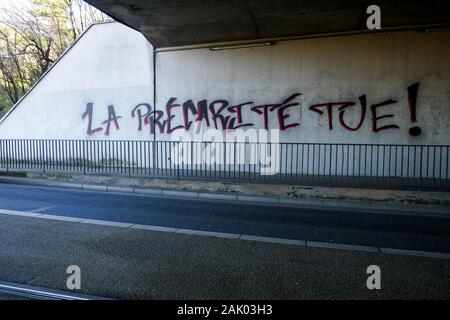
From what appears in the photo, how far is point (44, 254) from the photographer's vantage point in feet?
16.7

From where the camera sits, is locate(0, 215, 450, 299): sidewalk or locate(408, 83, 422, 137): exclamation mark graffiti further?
locate(408, 83, 422, 137): exclamation mark graffiti

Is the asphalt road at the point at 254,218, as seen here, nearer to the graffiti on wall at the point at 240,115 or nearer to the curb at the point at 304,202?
the curb at the point at 304,202

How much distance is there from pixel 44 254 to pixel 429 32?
12.1m

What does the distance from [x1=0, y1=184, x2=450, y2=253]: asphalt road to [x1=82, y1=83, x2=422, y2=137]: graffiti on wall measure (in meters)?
4.69

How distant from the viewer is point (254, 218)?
7574 mm

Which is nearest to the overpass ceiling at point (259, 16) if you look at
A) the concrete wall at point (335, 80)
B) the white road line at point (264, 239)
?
the concrete wall at point (335, 80)

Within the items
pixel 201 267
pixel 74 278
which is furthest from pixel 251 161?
pixel 74 278

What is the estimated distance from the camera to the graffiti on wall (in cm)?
1199

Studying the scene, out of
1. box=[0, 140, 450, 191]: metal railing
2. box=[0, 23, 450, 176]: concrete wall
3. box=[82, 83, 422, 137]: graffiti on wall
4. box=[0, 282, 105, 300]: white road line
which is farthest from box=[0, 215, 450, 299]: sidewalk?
box=[82, 83, 422, 137]: graffiti on wall

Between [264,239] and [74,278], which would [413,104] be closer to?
[264,239]

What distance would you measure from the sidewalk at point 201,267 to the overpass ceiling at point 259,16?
6.92m

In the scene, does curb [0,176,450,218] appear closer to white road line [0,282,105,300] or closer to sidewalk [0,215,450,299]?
sidewalk [0,215,450,299]

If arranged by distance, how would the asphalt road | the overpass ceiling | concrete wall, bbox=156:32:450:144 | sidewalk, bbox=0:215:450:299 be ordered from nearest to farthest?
sidewalk, bbox=0:215:450:299, the asphalt road, the overpass ceiling, concrete wall, bbox=156:32:450:144

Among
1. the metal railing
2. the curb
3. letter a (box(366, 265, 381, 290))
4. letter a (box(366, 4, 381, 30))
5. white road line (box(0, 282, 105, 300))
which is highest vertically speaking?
letter a (box(366, 4, 381, 30))
